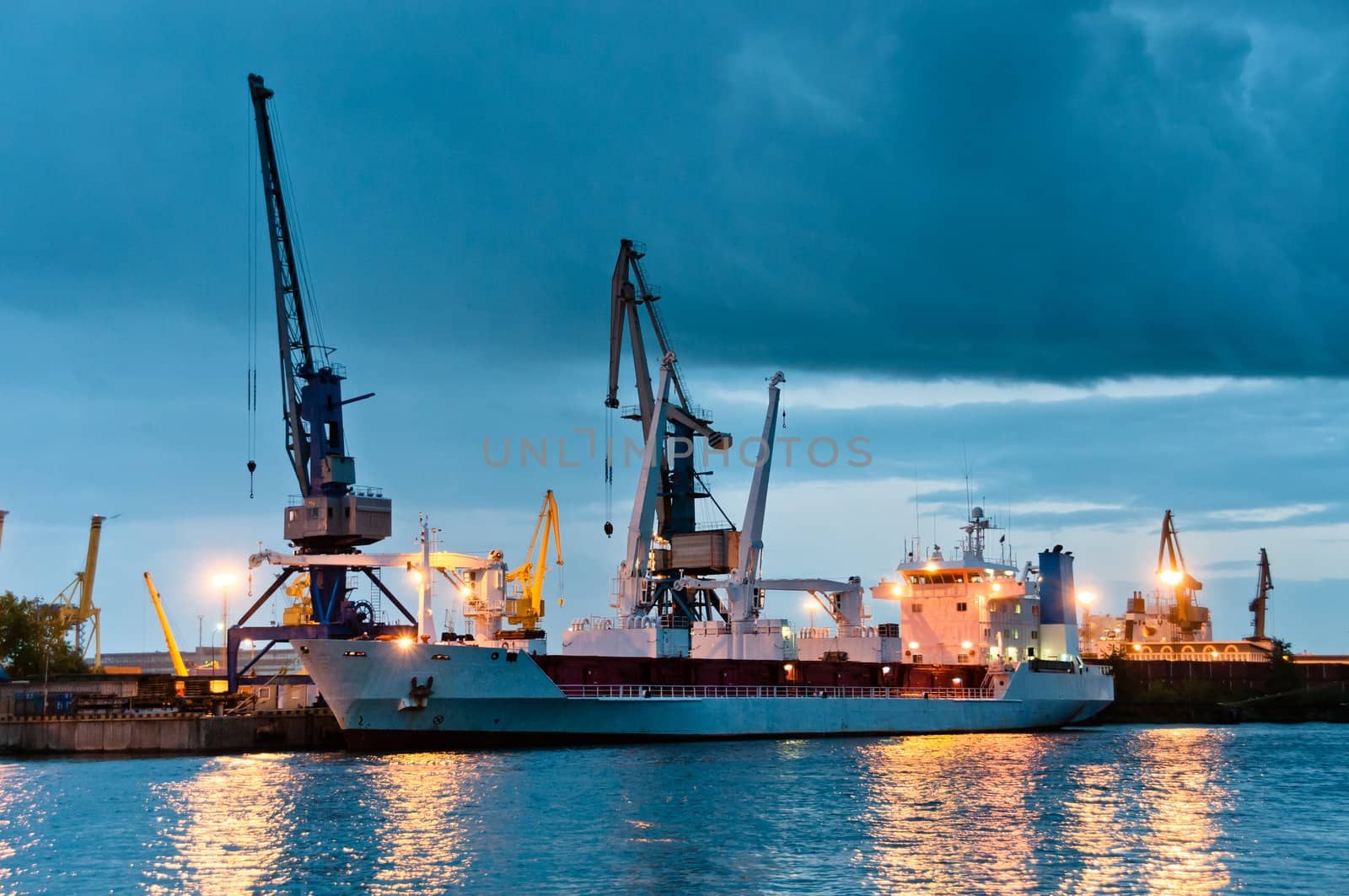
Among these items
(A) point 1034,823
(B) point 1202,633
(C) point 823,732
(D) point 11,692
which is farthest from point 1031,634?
(B) point 1202,633

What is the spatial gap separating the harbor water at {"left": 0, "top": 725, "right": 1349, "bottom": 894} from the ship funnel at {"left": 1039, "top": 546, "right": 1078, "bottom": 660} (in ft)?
56.8

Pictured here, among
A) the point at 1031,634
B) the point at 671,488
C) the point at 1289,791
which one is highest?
the point at 671,488

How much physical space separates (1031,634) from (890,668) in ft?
29.6

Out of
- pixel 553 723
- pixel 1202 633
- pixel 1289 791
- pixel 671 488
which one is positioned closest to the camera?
pixel 1289 791

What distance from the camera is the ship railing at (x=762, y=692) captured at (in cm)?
6034

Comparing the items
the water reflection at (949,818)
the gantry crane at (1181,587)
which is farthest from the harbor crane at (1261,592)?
the water reflection at (949,818)

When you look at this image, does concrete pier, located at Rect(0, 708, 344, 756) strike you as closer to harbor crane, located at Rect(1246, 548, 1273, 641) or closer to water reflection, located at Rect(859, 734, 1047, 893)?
water reflection, located at Rect(859, 734, 1047, 893)

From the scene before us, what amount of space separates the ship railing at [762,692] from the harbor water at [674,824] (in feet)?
9.81

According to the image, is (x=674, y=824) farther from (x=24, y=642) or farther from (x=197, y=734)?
(x=24, y=642)

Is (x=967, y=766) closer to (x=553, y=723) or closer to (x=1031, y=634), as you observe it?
(x=553, y=723)

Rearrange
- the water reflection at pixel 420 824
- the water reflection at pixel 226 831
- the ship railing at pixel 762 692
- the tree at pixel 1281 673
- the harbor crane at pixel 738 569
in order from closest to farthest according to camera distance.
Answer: the water reflection at pixel 226 831
the water reflection at pixel 420 824
the ship railing at pixel 762 692
the harbor crane at pixel 738 569
the tree at pixel 1281 673

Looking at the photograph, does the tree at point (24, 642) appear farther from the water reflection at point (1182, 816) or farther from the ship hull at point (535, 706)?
the water reflection at point (1182, 816)

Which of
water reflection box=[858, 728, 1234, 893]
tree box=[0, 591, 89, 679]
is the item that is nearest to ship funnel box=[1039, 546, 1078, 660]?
water reflection box=[858, 728, 1234, 893]

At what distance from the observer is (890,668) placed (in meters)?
71.8
